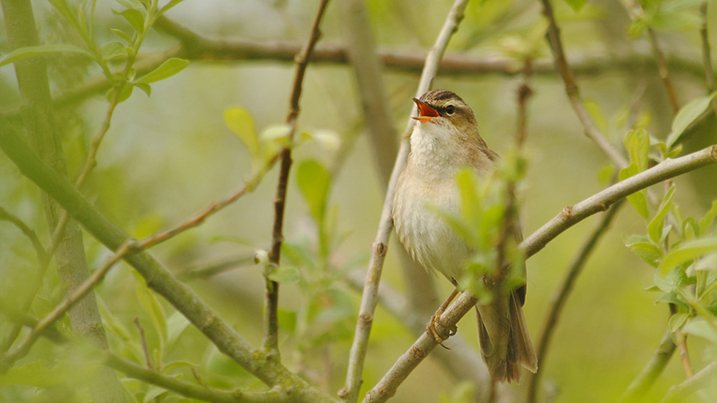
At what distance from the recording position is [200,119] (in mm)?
6926

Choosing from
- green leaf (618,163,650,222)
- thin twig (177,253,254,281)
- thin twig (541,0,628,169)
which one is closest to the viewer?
green leaf (618,163,650,222)

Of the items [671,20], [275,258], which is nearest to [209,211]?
[275,258]

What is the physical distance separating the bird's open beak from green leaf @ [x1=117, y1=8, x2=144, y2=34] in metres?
1.75

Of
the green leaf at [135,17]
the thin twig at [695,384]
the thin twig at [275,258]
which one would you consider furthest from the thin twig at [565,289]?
the green leaf at [135,17]

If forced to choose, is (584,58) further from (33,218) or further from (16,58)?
(16,58)

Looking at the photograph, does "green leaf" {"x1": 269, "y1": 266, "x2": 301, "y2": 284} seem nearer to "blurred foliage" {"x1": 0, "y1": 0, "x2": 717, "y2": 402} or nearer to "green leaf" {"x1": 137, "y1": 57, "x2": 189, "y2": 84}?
"blurred foliage" {"x1": 0, "y1": 0, "x2": 717, "y2": 402}

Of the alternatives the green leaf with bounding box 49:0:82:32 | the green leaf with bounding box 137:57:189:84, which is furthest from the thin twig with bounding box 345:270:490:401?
the green leaf with bounding box 49:0:82:32

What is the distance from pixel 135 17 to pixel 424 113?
2022 mm

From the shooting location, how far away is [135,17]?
6.17 ft

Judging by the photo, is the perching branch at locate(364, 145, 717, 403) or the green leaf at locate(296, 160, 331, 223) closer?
the perching branch at locate(364, 145, 717, 403)

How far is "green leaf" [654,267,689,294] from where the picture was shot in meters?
1.93

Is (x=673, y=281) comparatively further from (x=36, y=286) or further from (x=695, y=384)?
(x=36, y=286)

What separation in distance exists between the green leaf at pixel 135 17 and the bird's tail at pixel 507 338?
7.22 feet

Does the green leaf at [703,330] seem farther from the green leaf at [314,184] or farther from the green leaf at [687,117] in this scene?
the green leaf at [314,184]
